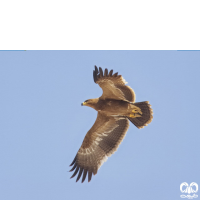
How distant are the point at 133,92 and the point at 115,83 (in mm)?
557

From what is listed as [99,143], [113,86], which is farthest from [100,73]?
[99,143]

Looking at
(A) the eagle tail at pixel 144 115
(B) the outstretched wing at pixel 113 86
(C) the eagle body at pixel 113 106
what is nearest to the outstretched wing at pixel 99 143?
(C) the eagle body at pixel 113 106

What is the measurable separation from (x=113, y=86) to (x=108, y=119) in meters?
1.27

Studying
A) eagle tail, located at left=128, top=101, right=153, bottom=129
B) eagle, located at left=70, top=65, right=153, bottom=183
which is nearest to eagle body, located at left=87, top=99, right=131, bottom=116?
eagle, located at left=70, top=65, right=153, bottom=183

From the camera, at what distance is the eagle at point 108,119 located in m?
7.06

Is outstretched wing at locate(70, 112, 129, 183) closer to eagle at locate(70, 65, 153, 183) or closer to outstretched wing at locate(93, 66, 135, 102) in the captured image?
eagle at locate(70, 65, 153, 183)

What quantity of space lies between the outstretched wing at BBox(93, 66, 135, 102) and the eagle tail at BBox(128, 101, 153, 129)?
0.34 metres

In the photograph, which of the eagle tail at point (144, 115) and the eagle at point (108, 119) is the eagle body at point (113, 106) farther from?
the eagle tail at point (144, 115)

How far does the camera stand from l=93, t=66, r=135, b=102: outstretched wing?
271 inches
